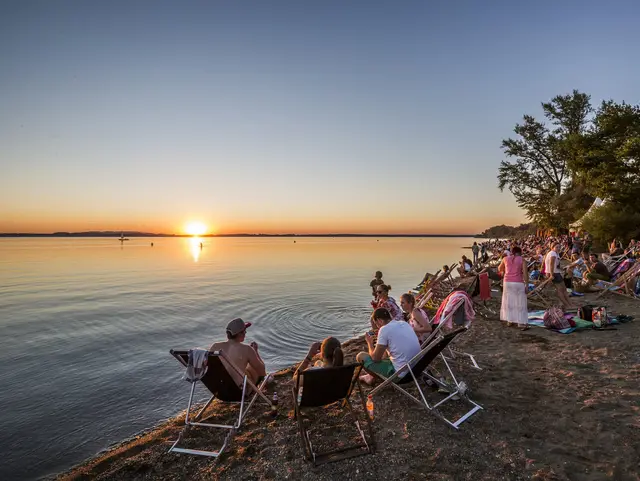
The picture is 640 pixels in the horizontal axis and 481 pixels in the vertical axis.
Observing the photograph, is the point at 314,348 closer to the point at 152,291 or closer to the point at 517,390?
the point at 517,390

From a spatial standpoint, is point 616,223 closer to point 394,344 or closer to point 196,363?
point 394,344

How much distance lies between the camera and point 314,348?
5.68 meters

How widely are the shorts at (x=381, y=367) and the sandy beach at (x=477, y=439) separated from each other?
0.39m

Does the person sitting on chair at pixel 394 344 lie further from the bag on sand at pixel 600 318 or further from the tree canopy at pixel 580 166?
the tree canopy at pixel 580 166

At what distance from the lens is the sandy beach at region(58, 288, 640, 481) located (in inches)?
131

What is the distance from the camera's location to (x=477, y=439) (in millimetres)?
3752

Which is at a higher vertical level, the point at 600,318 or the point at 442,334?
the point at 442,334

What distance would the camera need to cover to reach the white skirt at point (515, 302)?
8156 mm

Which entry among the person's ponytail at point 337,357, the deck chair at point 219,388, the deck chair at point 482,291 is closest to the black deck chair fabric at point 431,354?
the person's ponytail at point 337,357

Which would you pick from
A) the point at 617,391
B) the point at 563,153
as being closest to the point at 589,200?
the point at 563,153

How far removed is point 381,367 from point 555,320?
570cm

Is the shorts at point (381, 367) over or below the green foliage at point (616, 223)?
below

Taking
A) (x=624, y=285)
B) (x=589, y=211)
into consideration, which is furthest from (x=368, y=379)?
(x=589, y=211)

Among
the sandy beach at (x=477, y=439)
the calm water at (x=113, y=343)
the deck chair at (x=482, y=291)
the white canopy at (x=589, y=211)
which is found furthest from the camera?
the white canopy at (x=589, y=211)
